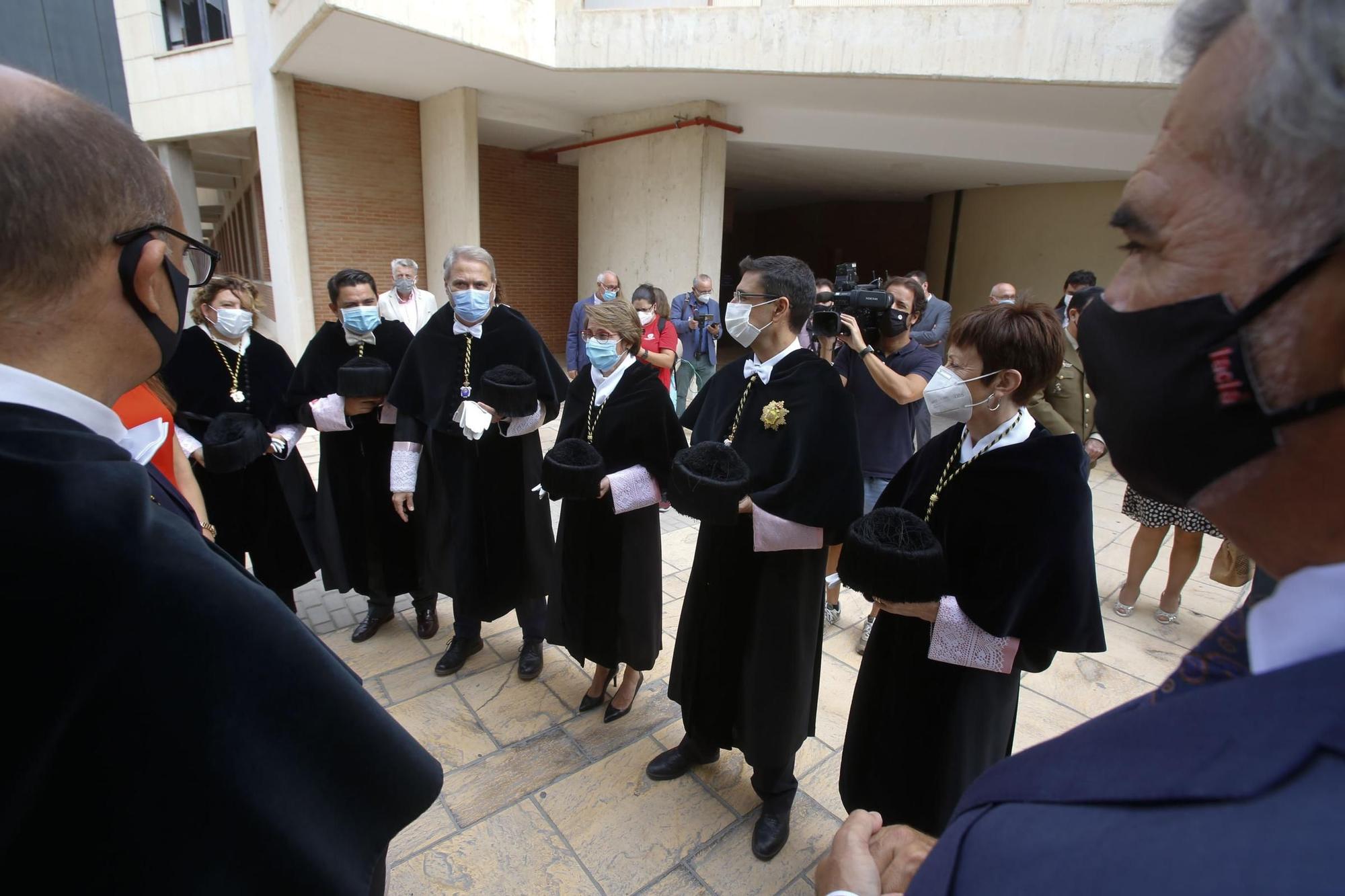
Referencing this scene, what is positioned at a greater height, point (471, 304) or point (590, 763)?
point (471, 304)

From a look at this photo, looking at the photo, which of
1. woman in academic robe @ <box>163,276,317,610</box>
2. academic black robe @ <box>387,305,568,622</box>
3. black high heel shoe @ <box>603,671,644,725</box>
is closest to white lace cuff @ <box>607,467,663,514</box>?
academic black robe @ <box>387,305,568,622</box>

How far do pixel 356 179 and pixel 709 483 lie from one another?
12131 mm

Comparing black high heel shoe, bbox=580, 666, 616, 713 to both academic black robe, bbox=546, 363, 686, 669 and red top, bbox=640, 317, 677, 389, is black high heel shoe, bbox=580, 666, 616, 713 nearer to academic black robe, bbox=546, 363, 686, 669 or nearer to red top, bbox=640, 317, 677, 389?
academic black robe, bbox=546, 363, 686, 669

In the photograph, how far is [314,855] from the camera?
0.88 metres

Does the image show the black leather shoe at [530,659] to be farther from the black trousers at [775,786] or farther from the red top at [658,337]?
the red top at [658,337]

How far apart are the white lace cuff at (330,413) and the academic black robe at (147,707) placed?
2.91 metres

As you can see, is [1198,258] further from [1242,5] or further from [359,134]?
[359,134]

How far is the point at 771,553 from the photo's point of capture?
8.20 feet

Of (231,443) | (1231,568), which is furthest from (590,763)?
(1231,568)

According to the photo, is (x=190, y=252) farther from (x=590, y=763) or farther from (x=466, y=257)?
(x=590, y=763)

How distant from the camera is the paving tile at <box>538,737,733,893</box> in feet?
7.96

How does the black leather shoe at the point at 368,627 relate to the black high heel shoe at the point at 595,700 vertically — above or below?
below

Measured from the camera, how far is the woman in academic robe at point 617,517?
304 centimetres

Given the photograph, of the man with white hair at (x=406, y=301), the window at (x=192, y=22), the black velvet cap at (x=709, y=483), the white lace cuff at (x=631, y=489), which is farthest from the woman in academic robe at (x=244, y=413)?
the window at (x=192, y=22)
